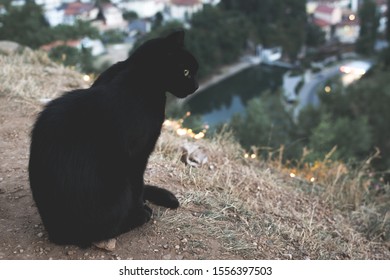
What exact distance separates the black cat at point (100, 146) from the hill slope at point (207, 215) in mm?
186

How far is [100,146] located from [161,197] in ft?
2.23

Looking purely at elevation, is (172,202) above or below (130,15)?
above

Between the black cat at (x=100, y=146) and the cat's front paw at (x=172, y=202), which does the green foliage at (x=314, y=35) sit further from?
the black cat at (x=100, y=146)

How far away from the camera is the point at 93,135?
1.85 m

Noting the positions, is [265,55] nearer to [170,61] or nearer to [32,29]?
[32,29]

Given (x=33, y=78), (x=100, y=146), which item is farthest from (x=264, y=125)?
(x=100, y=146)

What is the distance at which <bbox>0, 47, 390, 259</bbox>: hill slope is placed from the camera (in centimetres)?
211

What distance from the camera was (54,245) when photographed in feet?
6.63

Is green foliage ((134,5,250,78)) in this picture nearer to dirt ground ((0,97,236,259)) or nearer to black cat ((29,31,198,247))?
dirt ground ((0,97,236,259))

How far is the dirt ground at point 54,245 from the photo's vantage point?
199 cm

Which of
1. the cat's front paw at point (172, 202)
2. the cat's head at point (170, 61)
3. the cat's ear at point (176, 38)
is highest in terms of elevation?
the cat's ear at point (176, 38)

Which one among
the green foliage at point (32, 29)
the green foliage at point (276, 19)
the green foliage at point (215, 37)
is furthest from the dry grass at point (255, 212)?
the green foliage at point (276, 19)

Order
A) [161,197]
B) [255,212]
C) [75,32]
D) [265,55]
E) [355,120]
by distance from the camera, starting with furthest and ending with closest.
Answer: [265,55], [355,120], [75,32], [255,212], [161,197]

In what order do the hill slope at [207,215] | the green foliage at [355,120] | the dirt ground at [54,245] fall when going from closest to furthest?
the dirt ground at [54,245], the hill slope at [207,215], the green foliage at [355,120]
